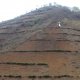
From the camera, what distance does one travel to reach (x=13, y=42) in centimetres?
1230

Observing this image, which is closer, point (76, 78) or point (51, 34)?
point (76, 78)

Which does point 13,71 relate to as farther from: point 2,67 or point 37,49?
point 37,49

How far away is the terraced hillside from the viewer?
10.3 metres

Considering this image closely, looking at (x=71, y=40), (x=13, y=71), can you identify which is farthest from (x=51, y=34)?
(x=13, y=71)

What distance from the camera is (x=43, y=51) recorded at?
11.1 m

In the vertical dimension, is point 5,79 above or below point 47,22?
below

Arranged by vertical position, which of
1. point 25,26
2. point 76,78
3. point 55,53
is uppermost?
point 25,26

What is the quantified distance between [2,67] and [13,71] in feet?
1.47

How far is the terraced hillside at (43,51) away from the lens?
10.3 metres

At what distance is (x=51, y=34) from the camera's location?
468 inches

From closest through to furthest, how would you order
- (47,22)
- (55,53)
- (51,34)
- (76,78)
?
(76,78)
(55,53)
(51,34)
(47,22)

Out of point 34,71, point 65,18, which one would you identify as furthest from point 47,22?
point 34,71

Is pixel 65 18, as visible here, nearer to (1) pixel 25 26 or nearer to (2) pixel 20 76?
(1) pixel 25 26

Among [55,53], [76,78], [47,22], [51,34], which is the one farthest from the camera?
[47,22]
